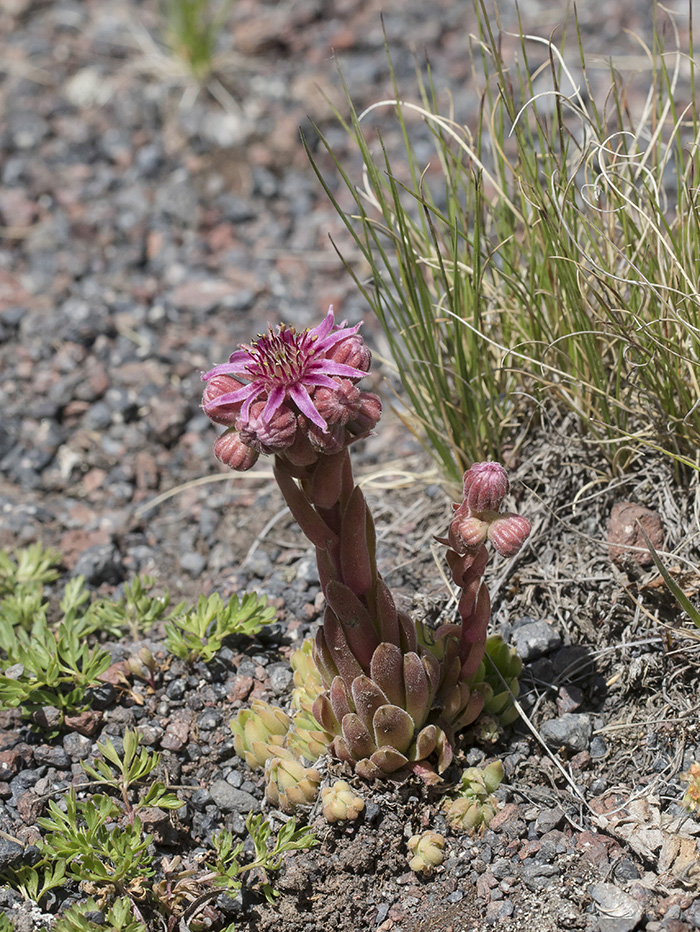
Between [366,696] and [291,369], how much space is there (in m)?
0.83

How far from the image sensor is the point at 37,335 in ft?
13.8

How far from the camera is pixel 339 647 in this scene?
2.25 meters

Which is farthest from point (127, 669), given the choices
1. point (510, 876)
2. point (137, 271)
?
point (137, 271)

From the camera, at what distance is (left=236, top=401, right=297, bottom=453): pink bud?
6.05 feet

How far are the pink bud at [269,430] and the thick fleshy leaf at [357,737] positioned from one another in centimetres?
77

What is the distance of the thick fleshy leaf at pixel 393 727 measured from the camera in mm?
2236

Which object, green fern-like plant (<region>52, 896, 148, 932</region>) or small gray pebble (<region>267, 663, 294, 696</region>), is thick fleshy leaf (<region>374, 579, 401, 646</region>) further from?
green fern-like plant (<region>52, 896, 148, 932</region>)

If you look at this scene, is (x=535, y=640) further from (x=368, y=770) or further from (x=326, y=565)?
(x=326, y=565)

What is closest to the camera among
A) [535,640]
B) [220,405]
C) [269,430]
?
[269,430]

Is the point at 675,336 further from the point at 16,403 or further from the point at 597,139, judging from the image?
the point at 16,403

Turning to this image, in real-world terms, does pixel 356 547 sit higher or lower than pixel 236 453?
lower

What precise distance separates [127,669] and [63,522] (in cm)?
97

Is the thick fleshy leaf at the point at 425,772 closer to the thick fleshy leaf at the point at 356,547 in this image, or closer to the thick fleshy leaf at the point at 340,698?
the thick fleshy leaf at the point at 340,698

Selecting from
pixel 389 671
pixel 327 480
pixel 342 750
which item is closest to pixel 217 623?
pixel 342 750
